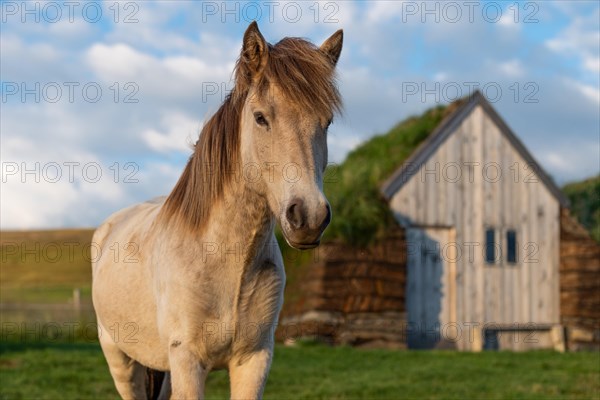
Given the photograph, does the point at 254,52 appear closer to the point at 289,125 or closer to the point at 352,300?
the point at 289,125

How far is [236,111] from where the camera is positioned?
4.03 m

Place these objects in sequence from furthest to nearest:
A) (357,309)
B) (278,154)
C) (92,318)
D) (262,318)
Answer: (92,318) < (357,309) < (262,318) < (278,154)

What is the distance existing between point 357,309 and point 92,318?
751 cm

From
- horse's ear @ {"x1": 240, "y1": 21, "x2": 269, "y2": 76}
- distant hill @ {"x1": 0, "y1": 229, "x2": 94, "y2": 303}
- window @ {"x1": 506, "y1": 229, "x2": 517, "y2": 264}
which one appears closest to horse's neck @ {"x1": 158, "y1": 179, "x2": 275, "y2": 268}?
horse's ear @ {"x1": 240, "y1": 21, "x2": 269, "y2": 76}

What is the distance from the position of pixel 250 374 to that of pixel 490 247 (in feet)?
54.4

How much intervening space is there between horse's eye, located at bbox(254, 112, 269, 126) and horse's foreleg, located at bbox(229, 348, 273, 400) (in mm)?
1204

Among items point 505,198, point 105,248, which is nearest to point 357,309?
point 505,198

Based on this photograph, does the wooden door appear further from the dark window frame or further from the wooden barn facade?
the dark window frame

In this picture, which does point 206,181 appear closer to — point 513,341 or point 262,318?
point 262,318

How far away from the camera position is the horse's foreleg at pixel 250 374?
4078mm

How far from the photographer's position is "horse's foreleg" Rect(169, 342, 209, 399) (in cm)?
399

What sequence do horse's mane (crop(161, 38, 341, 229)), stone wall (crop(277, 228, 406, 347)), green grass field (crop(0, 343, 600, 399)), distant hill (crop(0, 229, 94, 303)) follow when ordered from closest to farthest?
horse's mane (crop(161, 38, 341, 229)) < green grass field (crop(0, 343, 600, 399)) < stone wall (crop(277, 228, 406, 347)) < distant hill (crop(0, 229, 94, 303))

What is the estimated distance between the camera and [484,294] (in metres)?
19.4

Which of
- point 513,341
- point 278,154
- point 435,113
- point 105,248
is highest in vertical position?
point 435,113
